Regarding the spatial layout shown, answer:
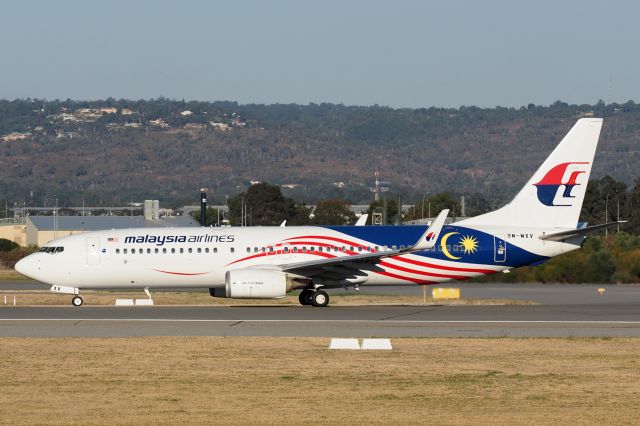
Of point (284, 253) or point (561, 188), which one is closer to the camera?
point (284, 253)

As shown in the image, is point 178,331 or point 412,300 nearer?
point 178,331

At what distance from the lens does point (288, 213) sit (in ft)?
457

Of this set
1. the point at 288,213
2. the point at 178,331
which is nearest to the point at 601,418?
the point at 178,331

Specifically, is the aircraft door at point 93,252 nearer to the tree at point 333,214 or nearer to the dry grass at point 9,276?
the dry grass at point 9,276

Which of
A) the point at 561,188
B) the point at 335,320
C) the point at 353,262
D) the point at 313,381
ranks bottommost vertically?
the point at 313,381

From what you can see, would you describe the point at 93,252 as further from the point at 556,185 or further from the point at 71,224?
the point at 71,224

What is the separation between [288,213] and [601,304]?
9858cm

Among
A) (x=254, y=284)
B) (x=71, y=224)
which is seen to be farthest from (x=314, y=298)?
(x=71, y=224)

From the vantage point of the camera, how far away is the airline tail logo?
42.1 m

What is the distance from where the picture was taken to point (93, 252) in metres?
40.6

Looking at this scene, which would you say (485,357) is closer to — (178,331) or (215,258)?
(178,331)

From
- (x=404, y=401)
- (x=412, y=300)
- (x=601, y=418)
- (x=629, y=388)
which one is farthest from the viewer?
(x=412, y=300)

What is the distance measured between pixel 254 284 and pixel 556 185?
11947 millimetres

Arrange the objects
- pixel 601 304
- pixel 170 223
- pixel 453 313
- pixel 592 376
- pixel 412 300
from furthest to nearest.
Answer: pixel 170 223 → pixel 412 300 → pixel 601 304 → pixel 453 313 → pixel 592 376
